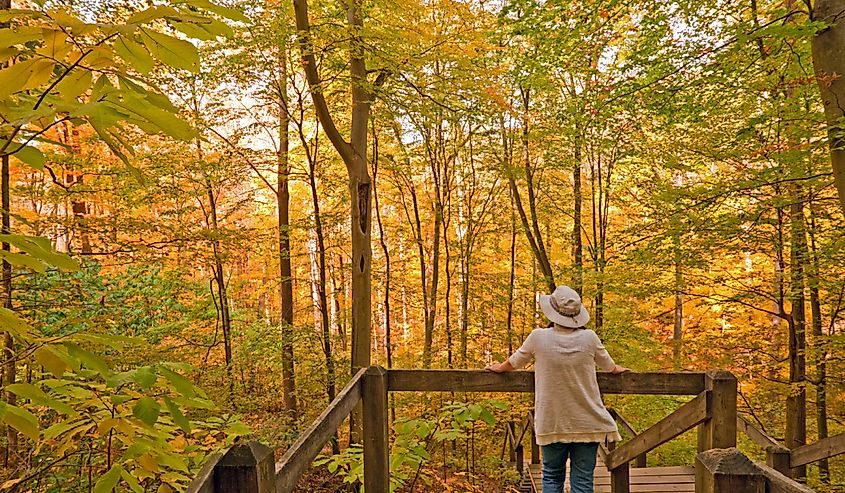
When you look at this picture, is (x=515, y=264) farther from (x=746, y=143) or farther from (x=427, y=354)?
(x=746, y=143)

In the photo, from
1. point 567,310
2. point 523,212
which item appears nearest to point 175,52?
point 567,310

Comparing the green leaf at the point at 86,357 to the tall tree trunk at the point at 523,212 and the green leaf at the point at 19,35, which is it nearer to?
the green leaf at the point at 19,35

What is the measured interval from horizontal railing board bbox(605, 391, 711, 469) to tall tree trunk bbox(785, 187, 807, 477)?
451cm

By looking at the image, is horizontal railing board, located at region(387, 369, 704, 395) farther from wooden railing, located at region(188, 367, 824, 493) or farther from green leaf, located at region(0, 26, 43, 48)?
green leaf, located at region(0, 26, 43, 48)

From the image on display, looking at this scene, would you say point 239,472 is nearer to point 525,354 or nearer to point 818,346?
point 525,354

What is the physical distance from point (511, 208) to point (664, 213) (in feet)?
21.6

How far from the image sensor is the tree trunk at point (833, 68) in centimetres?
356

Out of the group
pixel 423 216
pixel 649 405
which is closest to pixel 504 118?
pixel 423 216

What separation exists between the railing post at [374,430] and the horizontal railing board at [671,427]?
182 cm

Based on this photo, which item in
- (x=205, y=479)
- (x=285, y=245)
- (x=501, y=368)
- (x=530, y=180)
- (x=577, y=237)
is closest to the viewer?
(x=205, y=479)

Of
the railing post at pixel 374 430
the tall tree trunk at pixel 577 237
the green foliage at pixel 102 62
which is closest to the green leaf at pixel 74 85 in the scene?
the green foliage at pixel 102 62

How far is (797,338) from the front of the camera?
7078 millimetres

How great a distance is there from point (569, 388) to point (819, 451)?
281 centimetres

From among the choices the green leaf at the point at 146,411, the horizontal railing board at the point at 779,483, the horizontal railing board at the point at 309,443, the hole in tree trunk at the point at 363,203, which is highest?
the hole in tree trunk at the point at 363,203
